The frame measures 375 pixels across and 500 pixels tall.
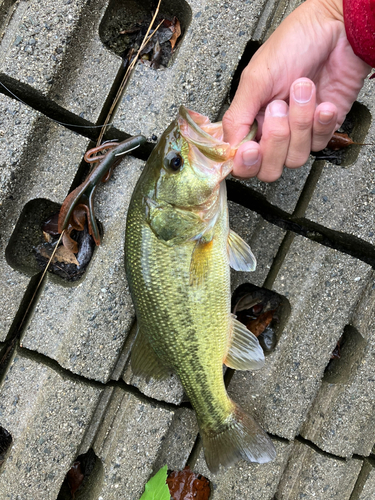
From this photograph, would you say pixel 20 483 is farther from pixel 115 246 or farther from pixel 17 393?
pixel 115 246

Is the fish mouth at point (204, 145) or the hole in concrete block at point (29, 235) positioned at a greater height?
the fish mouth at point (204, 145)

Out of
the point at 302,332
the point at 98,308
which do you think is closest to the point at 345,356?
the point at 302,332

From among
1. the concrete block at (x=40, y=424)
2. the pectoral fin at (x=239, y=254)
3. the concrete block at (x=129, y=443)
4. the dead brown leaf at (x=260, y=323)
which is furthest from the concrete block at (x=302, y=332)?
the concrete block at (x=40, y=424)

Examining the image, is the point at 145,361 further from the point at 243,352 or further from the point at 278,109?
the point at 278,109

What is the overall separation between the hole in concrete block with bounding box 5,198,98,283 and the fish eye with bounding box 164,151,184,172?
34.1 inches

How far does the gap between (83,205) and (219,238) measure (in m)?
0.87

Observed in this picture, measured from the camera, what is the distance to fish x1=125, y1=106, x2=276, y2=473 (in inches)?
80.4

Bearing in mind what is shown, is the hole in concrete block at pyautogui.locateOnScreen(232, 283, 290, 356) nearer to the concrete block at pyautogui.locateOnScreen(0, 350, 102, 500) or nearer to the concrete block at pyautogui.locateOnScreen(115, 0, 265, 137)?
the concrete block at pyautogui.locateOnScreen(0, 350, 102, 500)

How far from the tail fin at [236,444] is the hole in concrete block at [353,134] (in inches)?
68.2

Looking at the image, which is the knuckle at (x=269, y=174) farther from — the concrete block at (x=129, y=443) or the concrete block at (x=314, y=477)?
the concrete block at (x=314, y=477)

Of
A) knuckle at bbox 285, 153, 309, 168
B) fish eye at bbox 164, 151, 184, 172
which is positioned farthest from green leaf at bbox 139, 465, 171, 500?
knuckle at bbox 285, 153, 309, 168

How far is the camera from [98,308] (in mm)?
2412

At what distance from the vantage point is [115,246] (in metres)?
2.42

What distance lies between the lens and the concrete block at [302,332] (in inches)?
99.7
